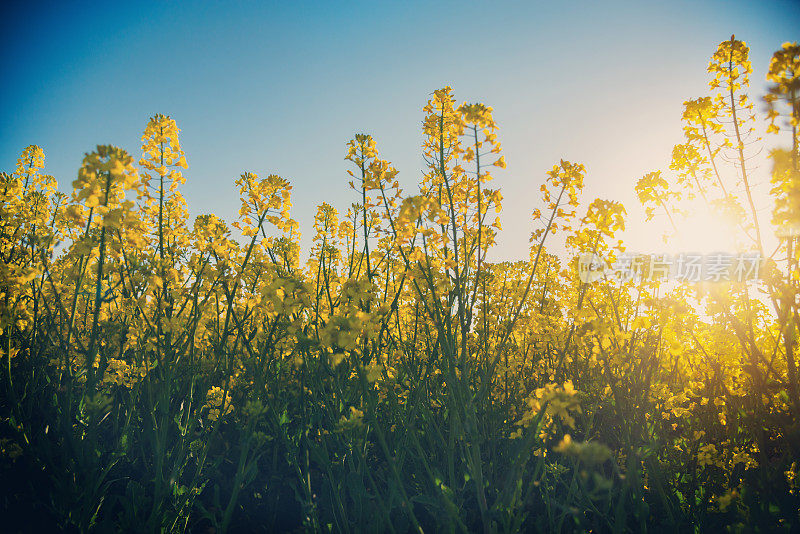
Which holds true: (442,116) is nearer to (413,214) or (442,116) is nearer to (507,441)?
(413,214)

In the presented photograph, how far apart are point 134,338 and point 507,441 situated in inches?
122

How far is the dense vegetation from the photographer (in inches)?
86.9

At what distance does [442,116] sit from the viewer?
2.66 meters

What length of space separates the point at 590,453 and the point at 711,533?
68.7 inches

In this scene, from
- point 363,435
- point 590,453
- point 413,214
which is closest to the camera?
point 590,453

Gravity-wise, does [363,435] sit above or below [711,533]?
above

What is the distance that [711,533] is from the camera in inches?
94.3

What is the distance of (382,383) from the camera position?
2889 mm

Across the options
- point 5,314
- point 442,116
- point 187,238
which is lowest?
point 5,314

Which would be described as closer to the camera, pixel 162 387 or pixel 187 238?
pixel 162 387

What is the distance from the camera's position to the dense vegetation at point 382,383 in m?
2.21

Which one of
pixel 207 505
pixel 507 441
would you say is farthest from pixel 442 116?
pixel 207 505

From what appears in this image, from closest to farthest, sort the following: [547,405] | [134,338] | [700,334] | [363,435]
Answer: [547,405] < [363,435] < [134,338] < [700,334]

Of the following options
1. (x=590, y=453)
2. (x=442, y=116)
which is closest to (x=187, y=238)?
(x=442, y=116)
